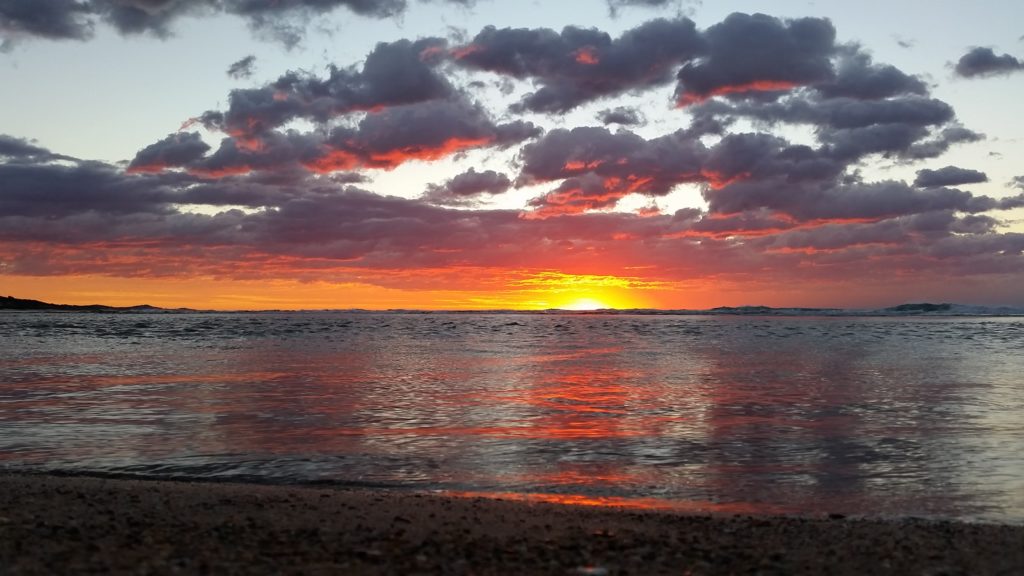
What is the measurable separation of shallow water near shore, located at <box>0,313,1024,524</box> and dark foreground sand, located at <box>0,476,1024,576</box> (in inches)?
50.3

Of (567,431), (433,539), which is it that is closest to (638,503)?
(433,539)

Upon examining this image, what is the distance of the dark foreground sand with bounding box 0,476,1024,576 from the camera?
6305 mm

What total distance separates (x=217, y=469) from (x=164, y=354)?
27765mm

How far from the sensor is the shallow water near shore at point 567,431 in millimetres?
10258

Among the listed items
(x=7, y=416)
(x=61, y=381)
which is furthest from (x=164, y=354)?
(x=7, y=416)

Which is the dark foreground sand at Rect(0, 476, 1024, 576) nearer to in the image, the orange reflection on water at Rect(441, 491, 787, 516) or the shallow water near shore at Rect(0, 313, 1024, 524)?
the orange reflection on water at Rect(441, 491, 787, 516)

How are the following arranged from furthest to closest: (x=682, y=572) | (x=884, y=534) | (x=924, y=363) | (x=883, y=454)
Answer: (x=924, y=363) < (x=883, y=454) < (x=884, y=534) < (x=682, y=572)

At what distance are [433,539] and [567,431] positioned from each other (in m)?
7.60

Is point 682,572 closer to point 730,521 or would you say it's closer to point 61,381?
point 730,521

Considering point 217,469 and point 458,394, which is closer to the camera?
point 217,469

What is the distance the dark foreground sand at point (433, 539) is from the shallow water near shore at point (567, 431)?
1.28 metres

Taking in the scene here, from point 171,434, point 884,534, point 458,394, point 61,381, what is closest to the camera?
point 884,534

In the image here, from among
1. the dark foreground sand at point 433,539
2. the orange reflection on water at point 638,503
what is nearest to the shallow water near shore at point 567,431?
the orange reflection on water at point 638,503

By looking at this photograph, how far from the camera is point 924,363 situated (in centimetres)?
3130
